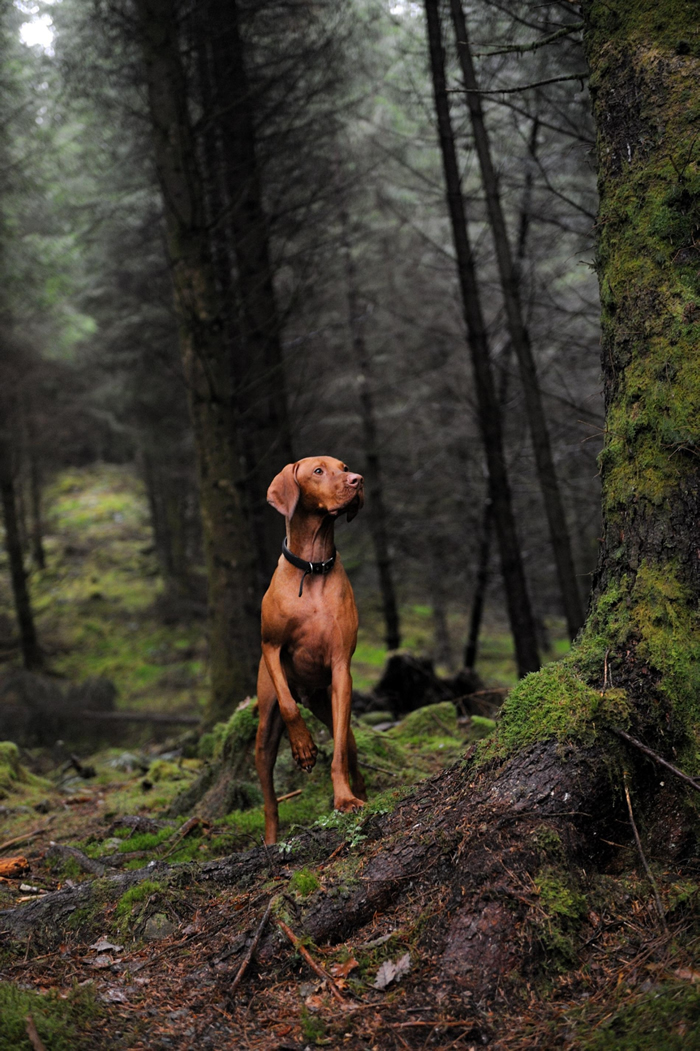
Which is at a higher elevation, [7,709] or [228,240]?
[228,240]

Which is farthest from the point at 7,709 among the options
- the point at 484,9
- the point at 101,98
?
the point at 484,9

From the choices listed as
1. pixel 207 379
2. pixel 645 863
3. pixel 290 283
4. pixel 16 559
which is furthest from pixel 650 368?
pixel 16 559

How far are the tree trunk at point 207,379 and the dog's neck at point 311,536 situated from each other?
487cm

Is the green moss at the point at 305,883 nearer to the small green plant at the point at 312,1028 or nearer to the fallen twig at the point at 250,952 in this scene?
the fallen twig at the point at 250,952

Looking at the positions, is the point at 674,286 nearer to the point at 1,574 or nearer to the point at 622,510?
the point at 622,510

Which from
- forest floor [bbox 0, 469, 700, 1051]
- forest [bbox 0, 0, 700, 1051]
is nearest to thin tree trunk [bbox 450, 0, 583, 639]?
forest [bbox 0, 0, 700, 1051]

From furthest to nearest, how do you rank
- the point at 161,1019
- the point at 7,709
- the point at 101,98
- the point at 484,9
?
1. the point at 7,709
2. the point at 101,98
3. the point at 484,9
4. the point at 161,1019

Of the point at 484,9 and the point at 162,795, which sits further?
the point at 484,9

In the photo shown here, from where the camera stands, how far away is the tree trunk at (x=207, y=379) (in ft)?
28.1

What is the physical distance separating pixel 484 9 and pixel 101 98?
18.6ft

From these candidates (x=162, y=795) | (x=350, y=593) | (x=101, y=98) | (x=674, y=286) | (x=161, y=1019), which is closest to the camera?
(x=161, y=1019)

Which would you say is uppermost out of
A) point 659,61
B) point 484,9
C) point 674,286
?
point 484,9

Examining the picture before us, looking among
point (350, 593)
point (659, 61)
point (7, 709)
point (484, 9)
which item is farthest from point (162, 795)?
point (484, 9)

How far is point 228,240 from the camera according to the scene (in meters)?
11.9
